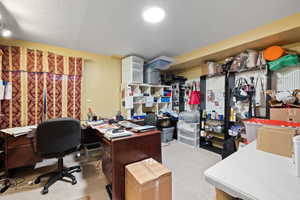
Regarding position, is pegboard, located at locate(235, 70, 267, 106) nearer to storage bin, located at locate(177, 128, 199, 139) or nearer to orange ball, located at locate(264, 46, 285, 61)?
orange ball, located at locate(264, 46, 285, 61)

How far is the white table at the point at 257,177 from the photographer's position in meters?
0.61

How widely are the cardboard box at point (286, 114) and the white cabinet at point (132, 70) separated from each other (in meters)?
2.74

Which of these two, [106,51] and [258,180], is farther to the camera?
[106,51]

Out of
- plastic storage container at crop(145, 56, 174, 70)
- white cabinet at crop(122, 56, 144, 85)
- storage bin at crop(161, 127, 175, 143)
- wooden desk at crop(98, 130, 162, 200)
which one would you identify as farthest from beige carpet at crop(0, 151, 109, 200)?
plastic storage container at crop(145, 56, 174, 70)

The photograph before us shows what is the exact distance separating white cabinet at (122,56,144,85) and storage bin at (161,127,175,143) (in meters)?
1.56

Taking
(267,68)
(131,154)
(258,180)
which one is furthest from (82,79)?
(267,68)

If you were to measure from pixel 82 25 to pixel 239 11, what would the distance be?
235 centimetres

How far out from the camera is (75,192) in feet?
5.67

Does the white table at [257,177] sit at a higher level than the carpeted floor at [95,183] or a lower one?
higher

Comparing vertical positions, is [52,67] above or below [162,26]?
below

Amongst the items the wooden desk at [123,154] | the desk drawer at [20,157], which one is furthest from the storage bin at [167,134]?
the desk drawer at [20,157]

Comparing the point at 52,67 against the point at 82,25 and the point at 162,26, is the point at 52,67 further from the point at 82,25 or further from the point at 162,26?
the point at 162,26

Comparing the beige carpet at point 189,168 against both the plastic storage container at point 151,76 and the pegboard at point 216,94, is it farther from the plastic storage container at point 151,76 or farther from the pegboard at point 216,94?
the plastic storage container at point 151,76

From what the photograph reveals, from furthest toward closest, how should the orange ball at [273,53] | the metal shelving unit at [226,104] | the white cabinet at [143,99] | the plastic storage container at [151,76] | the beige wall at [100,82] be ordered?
the plastic storage container at [151,76] < the white cabinet at [143,99] < the beige wall at [100,82] < the metal shelving unit at [226,104] < the orange ball at [273,53]
